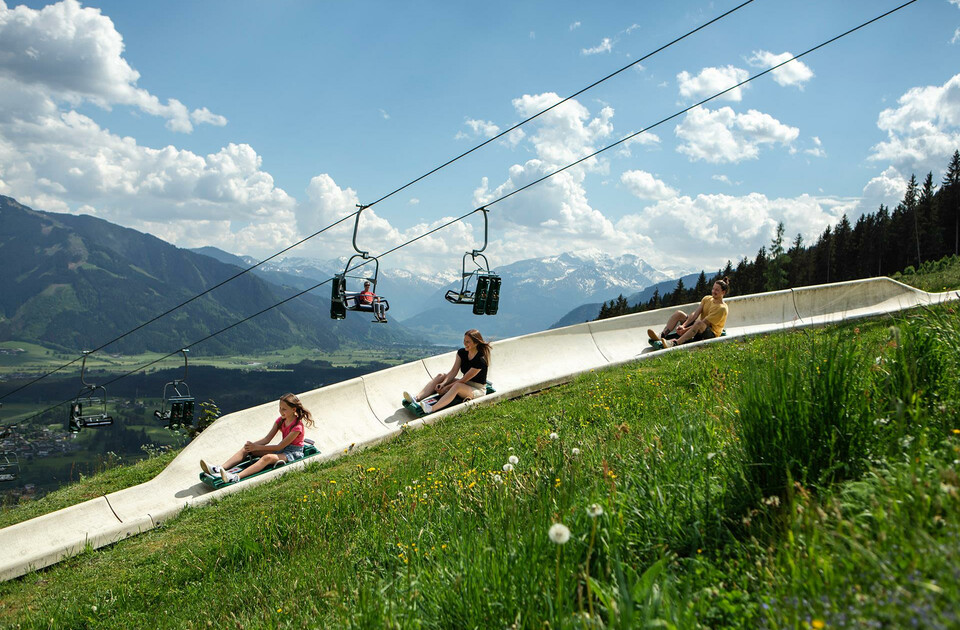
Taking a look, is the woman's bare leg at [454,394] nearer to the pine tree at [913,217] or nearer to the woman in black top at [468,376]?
the woman in black top at [468,376]

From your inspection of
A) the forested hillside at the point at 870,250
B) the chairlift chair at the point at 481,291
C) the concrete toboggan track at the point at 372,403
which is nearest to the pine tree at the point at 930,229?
the forested hillside at the point at 870,250

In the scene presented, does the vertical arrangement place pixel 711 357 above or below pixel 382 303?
below

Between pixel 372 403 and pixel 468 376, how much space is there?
2.52 m

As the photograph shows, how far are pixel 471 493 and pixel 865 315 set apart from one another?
1308 cm

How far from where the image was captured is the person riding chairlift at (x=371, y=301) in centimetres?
1323

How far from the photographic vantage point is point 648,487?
2998mm

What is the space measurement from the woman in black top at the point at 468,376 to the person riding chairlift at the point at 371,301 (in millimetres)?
2252

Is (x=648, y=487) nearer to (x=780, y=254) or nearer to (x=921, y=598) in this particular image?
(x=921, y=598)

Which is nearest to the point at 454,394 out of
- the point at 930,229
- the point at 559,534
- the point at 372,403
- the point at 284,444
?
the point at 372,403

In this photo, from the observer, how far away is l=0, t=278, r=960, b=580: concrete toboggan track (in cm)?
832

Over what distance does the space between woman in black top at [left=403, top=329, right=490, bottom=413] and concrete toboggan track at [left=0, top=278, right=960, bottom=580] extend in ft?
1.89

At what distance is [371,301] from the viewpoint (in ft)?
43.5

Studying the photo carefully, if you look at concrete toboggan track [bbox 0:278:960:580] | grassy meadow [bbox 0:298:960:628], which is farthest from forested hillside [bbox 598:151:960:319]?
grassy meadow [bbox 0:298:960:628]

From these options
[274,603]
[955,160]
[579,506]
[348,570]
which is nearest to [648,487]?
[579,506]
